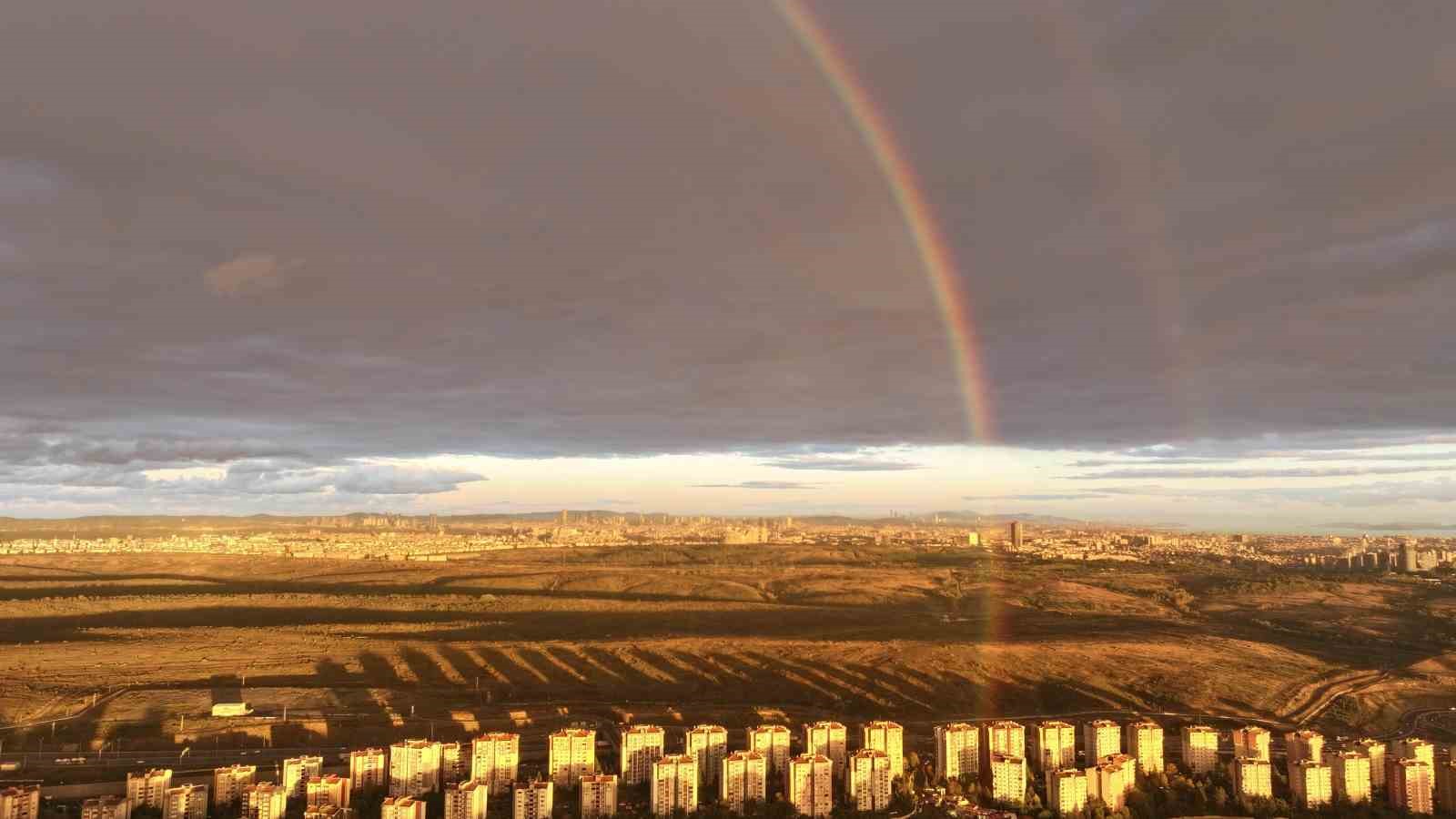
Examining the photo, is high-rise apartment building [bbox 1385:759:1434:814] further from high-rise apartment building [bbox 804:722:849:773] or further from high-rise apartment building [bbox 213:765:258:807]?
high-rise apartment building [bbox 213:765:258:807]

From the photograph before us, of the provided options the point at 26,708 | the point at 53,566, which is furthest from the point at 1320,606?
the point at 53,566

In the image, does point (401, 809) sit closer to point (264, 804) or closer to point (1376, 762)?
point (264, 804)

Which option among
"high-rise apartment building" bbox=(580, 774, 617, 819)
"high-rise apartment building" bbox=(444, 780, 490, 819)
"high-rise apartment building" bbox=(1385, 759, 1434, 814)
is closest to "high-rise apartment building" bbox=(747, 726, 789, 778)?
"high-rise apartment building" bbox=(580, 774, 617, 819)

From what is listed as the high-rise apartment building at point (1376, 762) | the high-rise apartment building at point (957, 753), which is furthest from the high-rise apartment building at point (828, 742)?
the high-rise apartment building at point (1376, 762)

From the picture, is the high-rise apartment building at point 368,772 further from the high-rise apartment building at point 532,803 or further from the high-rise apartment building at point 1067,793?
the high-rise apartment building at point 1067,793

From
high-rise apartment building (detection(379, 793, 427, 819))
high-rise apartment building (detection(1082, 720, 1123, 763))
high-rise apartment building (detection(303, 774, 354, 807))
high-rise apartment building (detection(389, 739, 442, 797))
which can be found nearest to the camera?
high-rise apartment building (detection(379, 793, 427, 819))

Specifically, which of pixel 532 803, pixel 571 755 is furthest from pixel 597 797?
pixel 571 755
